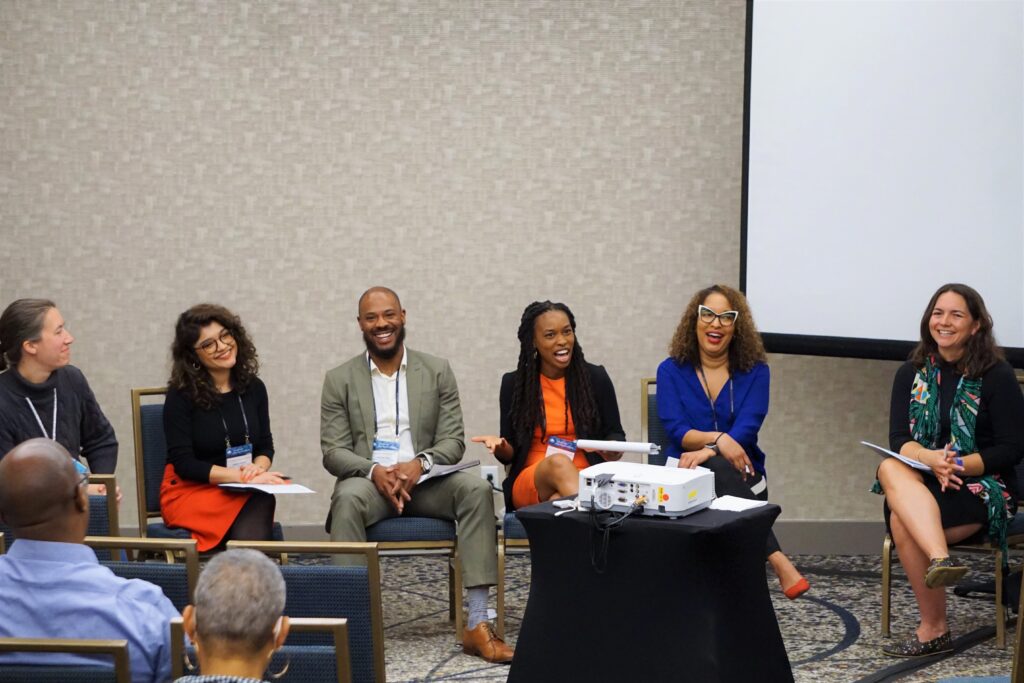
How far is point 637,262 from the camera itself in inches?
231

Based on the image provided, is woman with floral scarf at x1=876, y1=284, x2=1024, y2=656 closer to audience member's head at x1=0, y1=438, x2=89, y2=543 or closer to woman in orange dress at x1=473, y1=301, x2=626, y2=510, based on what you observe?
woman in orange dress at x1=473, y1=301, x2=626, y2=510

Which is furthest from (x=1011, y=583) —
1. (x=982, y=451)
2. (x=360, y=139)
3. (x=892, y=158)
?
(x=360, y=139)

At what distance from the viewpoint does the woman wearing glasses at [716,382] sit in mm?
4711

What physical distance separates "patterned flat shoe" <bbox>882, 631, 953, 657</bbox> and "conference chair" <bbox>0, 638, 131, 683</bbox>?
9.69ft

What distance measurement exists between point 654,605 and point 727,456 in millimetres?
1371

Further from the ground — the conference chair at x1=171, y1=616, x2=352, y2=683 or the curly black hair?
the curly black hair

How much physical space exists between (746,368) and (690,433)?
0.35m

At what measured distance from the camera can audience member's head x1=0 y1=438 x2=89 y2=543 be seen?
2439 mm

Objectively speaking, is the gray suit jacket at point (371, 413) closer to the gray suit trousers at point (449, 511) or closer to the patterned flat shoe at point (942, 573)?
the gray suit trousers at point (449, 511)

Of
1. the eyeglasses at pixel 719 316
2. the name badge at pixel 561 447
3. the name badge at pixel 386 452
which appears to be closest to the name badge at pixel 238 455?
the name badge at pixel 386 452

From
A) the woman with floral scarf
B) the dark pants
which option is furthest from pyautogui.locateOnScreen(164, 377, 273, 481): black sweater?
the woman with floral scarf

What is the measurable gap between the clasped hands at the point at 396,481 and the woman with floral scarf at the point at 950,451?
5.65 feet

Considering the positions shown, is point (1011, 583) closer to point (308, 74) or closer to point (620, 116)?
point (620, 116)

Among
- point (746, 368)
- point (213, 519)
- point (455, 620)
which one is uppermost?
point (746, 368)
